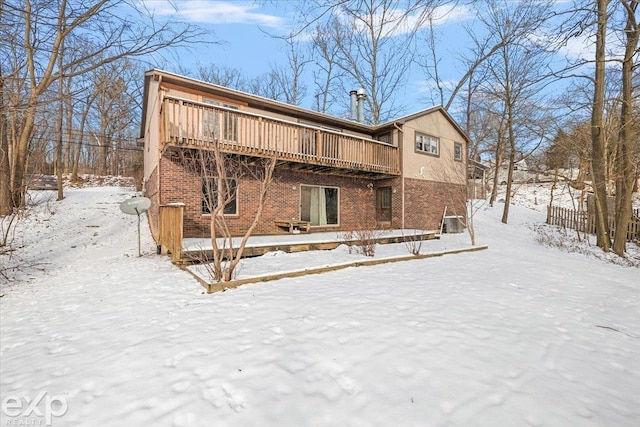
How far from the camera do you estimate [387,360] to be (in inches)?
96.0

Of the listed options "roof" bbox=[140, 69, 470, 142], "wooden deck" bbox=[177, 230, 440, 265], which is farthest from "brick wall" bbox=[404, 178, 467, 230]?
"wooden deck" bbox=[177, 230, 440, 265]

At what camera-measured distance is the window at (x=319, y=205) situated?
1135cm

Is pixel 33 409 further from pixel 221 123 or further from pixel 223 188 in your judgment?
pixel 221 123

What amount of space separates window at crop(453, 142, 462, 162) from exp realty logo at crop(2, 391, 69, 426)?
55.1ft

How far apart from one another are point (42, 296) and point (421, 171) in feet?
44.3

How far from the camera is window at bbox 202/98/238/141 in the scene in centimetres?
802

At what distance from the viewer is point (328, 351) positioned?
8.54 feet

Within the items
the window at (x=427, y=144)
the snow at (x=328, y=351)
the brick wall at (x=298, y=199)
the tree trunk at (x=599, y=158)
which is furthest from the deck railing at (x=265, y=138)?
the tree trunk at (x=599, y=158)

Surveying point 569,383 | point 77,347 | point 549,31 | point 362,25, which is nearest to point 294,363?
point 569,383

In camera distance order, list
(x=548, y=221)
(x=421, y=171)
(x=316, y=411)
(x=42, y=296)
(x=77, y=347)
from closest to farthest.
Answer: (x=316, y=411)
(x=77, y=347)
(x=42, y=296)
(x=421, y=171)
(x=548, y=221)

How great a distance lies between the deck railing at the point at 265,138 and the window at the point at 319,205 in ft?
5.23

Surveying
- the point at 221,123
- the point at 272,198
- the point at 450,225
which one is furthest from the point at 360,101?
the point at 221,123

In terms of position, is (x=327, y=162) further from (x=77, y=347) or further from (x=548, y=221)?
(x=548, y=221)

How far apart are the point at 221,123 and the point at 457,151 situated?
12901 mm
